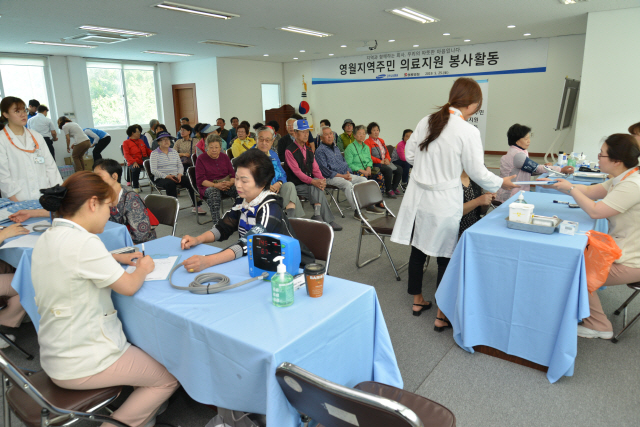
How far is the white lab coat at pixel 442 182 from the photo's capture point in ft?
7.76

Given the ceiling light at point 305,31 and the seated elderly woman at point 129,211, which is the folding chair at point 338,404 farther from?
the ceiling light at point 305,31

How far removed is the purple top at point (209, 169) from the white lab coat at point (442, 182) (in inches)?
120

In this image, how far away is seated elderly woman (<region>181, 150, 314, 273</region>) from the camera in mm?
1910

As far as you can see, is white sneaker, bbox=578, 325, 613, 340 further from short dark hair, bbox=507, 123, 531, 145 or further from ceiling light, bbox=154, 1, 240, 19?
ceiling light, bbox=154, 1, 240, 19

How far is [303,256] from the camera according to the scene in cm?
201

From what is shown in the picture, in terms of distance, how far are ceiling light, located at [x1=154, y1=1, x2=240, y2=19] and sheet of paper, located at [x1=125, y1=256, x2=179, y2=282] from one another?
15.7ft

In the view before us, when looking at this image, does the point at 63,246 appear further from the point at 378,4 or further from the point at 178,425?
the point at 378,4

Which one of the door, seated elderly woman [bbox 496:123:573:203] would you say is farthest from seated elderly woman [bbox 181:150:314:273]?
the door

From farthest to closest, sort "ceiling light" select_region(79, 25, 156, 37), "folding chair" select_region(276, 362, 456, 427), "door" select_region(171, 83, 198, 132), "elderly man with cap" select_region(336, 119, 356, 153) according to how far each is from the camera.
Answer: "door" select_region(171, 83, 198, 132)
"elderly man with cap" select_region(336, 119, 356, 153)
"ceiling light" select_region(79, 25, 156, 37)
"folding chair" select_region(276, 362, 456, 427)

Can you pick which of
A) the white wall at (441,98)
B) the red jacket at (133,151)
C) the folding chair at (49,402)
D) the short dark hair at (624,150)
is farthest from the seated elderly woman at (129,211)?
the white wall at (441,98)

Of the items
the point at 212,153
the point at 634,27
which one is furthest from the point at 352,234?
the point at 634,27

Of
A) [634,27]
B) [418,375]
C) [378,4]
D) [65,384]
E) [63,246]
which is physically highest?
[378,4]

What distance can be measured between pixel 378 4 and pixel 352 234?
336 cm

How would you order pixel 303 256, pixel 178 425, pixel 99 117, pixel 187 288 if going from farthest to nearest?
pixel 99 117
pixel 303 256
pixel 178 425
pixel 187 288
